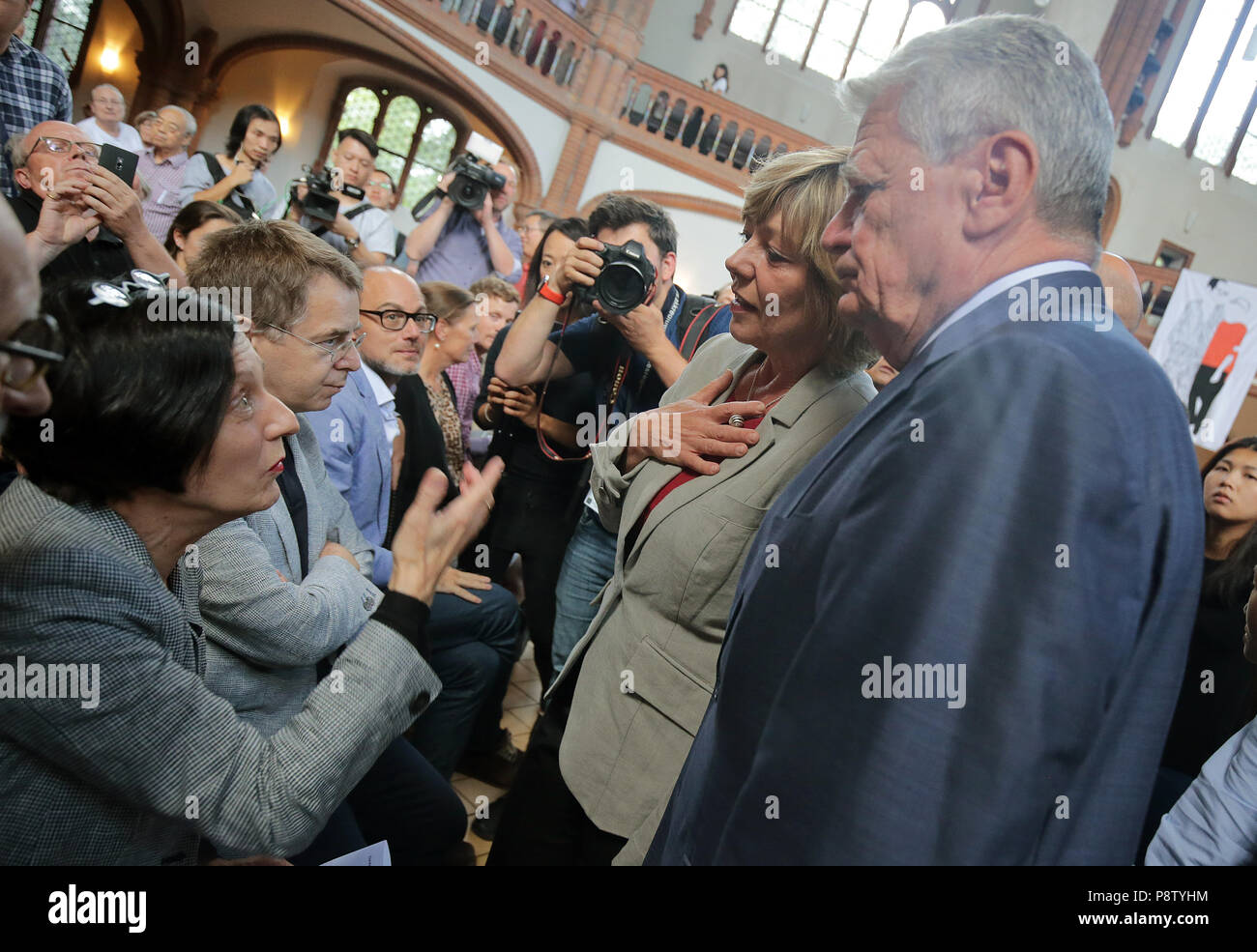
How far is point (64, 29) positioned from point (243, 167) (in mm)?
8476

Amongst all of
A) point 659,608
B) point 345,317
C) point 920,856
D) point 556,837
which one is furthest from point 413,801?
point 920,856

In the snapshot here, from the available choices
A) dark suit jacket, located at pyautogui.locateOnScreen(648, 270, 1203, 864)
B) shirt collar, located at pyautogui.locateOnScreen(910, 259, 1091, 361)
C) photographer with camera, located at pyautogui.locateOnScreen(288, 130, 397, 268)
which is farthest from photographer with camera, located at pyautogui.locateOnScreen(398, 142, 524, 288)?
dark suit jacket, located at pyautogui.locateOnScreen(648, 270, 1203, 864)

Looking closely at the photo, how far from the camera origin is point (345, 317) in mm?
1886

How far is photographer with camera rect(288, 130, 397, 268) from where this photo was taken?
3.63 m

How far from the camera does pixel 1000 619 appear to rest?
607 mm

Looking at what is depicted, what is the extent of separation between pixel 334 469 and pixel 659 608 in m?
1.39

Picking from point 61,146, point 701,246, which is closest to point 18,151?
point 61,146

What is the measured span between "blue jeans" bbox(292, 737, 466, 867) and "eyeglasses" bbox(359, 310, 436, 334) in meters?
1.49

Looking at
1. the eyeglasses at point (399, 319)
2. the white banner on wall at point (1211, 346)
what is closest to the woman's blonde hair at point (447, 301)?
the eyeglasses at point (399, 319)

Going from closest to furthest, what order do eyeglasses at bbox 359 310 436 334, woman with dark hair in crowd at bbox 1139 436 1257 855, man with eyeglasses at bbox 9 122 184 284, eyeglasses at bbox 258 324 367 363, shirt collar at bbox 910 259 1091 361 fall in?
shirt collar at bbox 910 259 1091 361 → eyeglasses at bbox 258 324 367 363 → man with eyeglasses at bbox 9 122 184 284 → woman with dark hair in crowd at bbox 1139 436 1257 855 → eyeglasses at bbox 359 310 436 334

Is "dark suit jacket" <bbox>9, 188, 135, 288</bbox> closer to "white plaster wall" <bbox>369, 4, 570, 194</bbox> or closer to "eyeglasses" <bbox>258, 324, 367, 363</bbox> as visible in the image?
"eyeglasses" <bbox>258, 324, 367, 363</bbox>

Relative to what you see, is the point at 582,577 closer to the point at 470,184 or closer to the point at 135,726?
the point at 135,726

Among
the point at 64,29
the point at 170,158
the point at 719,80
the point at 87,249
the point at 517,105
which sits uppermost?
the point at 719,80

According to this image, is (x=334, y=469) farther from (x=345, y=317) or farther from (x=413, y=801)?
(x=413, y=801)
